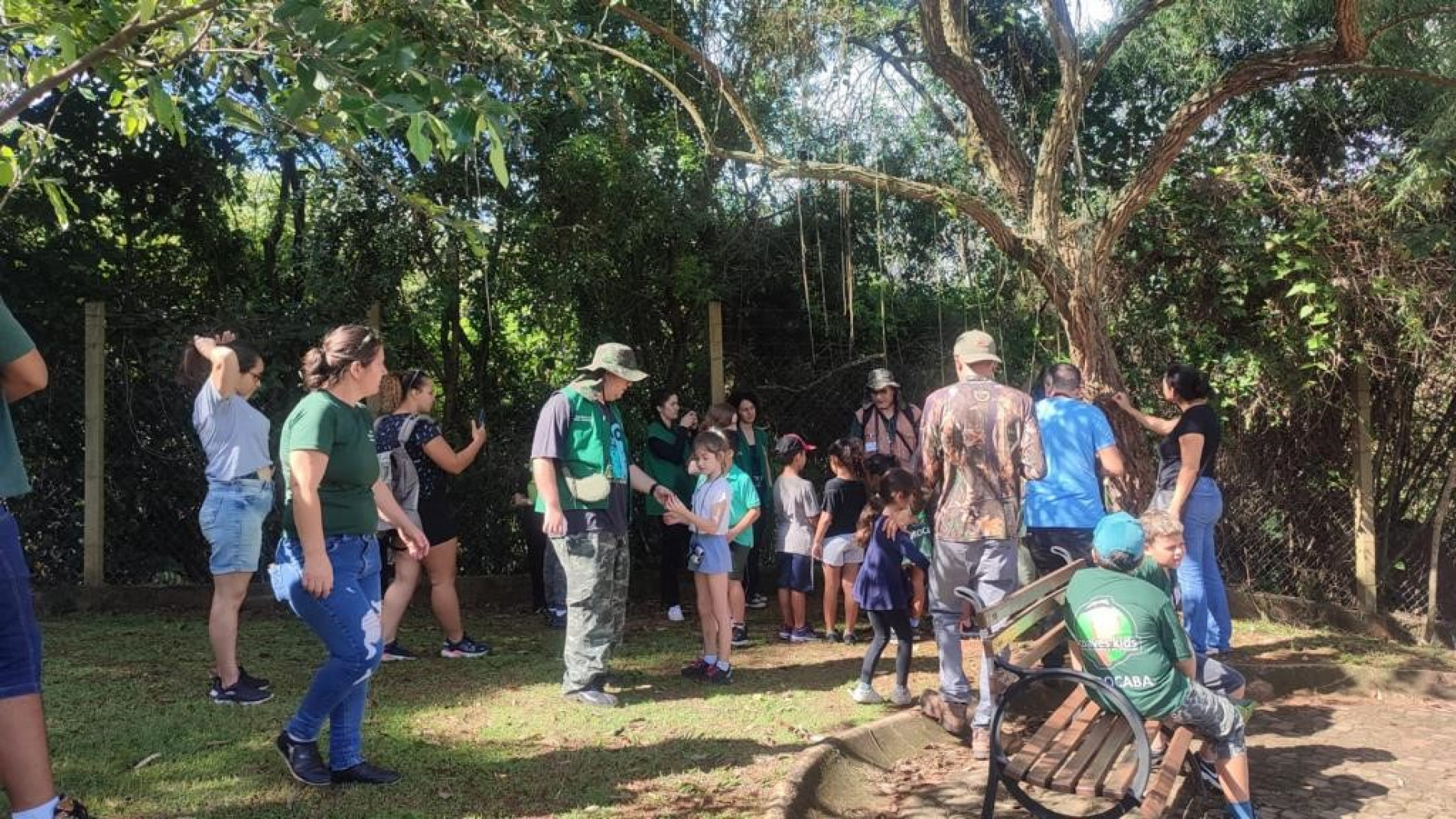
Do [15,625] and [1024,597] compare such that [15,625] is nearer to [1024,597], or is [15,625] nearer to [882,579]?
[1024,597]

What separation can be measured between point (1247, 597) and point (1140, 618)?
14.7 ft

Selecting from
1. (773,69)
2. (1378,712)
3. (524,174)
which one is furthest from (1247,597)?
(524,174)

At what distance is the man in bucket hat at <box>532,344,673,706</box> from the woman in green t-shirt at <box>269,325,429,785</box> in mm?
1078

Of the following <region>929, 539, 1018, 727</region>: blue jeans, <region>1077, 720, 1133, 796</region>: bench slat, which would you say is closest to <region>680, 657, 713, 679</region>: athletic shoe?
<region>929, 539, 1018, 727</region>: blue jeans

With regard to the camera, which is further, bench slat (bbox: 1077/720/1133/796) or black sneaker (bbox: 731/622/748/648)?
black sneaker (bbox: 731/622/748/648)

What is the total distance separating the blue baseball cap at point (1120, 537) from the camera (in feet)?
12.4

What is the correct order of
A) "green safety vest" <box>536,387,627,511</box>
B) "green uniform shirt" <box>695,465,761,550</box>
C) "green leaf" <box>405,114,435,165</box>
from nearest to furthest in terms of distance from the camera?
"green leaf" <box>405,114,435,165</box>, "green safety vest" <box>536,387,627,511</box>, "green uniform shirt" <box>695,465,761,550</box>

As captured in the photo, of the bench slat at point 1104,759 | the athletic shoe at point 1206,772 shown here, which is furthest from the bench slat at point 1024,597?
the athletic shoe at point 1206,772

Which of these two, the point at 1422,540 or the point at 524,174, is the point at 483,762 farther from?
the point at 1422,540

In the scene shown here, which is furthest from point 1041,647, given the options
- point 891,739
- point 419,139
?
point 419,139

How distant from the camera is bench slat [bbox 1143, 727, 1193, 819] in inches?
134

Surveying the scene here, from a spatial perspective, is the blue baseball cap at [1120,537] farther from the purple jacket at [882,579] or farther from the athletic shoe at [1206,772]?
the purple jacket at [882,579]

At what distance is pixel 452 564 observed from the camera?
5.76 metres

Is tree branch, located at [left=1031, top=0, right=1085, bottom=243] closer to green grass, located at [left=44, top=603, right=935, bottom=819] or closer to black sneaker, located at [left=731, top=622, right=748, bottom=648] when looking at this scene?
green grass, located at [left=44, top=603, right=935, bottom=819]
